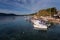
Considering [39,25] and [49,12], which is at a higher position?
[49,12]

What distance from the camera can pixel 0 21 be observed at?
8.18 m

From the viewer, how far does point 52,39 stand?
14.7 ft

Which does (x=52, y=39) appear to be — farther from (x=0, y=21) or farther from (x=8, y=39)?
(x=0, y=21)

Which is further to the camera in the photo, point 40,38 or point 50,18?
point 50,18

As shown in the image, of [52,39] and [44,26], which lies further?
[44,26]

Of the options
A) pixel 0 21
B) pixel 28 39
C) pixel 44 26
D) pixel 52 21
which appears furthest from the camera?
pixel 52 21

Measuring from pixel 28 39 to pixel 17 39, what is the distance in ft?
1.08

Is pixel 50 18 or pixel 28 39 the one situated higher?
pixel 50 18

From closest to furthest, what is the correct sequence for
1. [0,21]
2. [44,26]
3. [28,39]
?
1. [28,39]
2. [44,26]
3. [0,21]

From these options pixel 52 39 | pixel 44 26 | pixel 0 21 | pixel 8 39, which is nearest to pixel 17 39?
pixel 8 39

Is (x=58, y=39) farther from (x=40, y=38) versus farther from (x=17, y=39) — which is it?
(x=17, y=39)

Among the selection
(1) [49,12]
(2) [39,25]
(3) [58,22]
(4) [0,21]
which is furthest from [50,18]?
(4) [0,21]

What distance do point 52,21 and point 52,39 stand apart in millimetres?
4536

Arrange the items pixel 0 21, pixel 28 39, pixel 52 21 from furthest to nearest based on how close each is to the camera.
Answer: pixel 52 21 < pixel 0 21 < pixel 28 39
